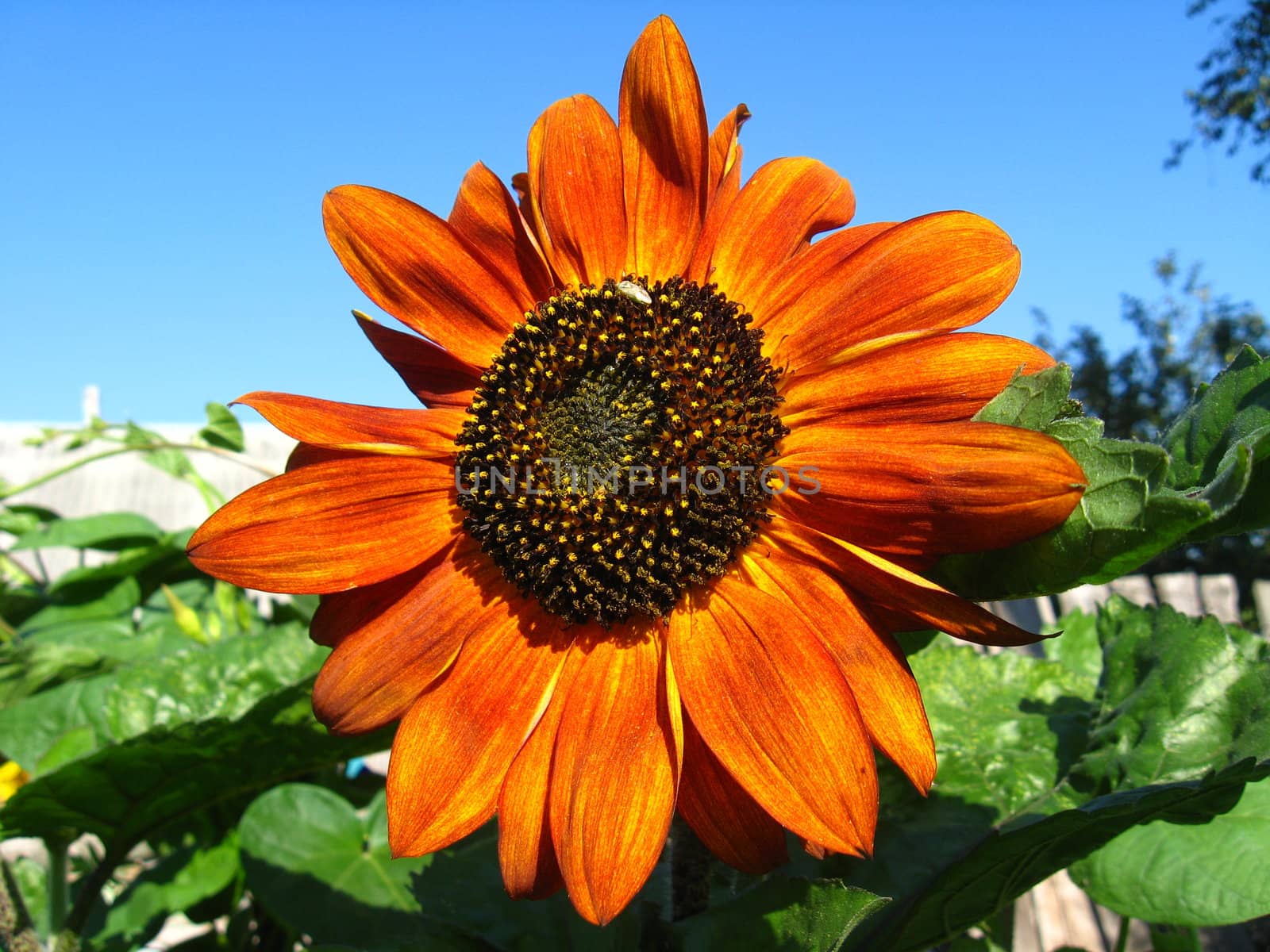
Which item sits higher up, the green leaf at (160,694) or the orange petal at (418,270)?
the orange petal at (418,270)

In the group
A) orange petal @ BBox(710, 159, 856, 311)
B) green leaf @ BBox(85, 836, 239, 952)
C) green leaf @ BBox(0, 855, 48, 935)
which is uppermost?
orange petal @ BBox(710, 159, 856, 311)

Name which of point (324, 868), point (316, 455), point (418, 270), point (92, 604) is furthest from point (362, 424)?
point (92, 604)

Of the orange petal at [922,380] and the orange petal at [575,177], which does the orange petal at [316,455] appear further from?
the orange petal at [922,380]

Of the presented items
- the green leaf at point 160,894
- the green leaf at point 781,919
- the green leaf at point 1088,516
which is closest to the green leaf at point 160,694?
the green leaf at point 160,894

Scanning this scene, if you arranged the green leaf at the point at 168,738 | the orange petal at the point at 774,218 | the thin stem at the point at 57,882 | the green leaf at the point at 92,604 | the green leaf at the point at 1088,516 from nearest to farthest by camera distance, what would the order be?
the green leaf at the point at 1088,516, the orange petal at the point at 774,218, the green leaf at the point at 168,738, the thin stem at the point at 57,882, the green leaf at the point at 92,604

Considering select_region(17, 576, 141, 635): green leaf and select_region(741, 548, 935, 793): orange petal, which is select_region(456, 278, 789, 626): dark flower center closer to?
select_region(741, 548, 935, 793): orange petal

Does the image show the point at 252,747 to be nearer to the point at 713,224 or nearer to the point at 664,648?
the point at 664,648

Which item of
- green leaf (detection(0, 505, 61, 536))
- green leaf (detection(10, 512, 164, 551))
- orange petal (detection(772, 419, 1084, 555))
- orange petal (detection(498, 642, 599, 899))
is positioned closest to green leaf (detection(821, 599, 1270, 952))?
orange petal (detection(772, 419, 1084, 555))
